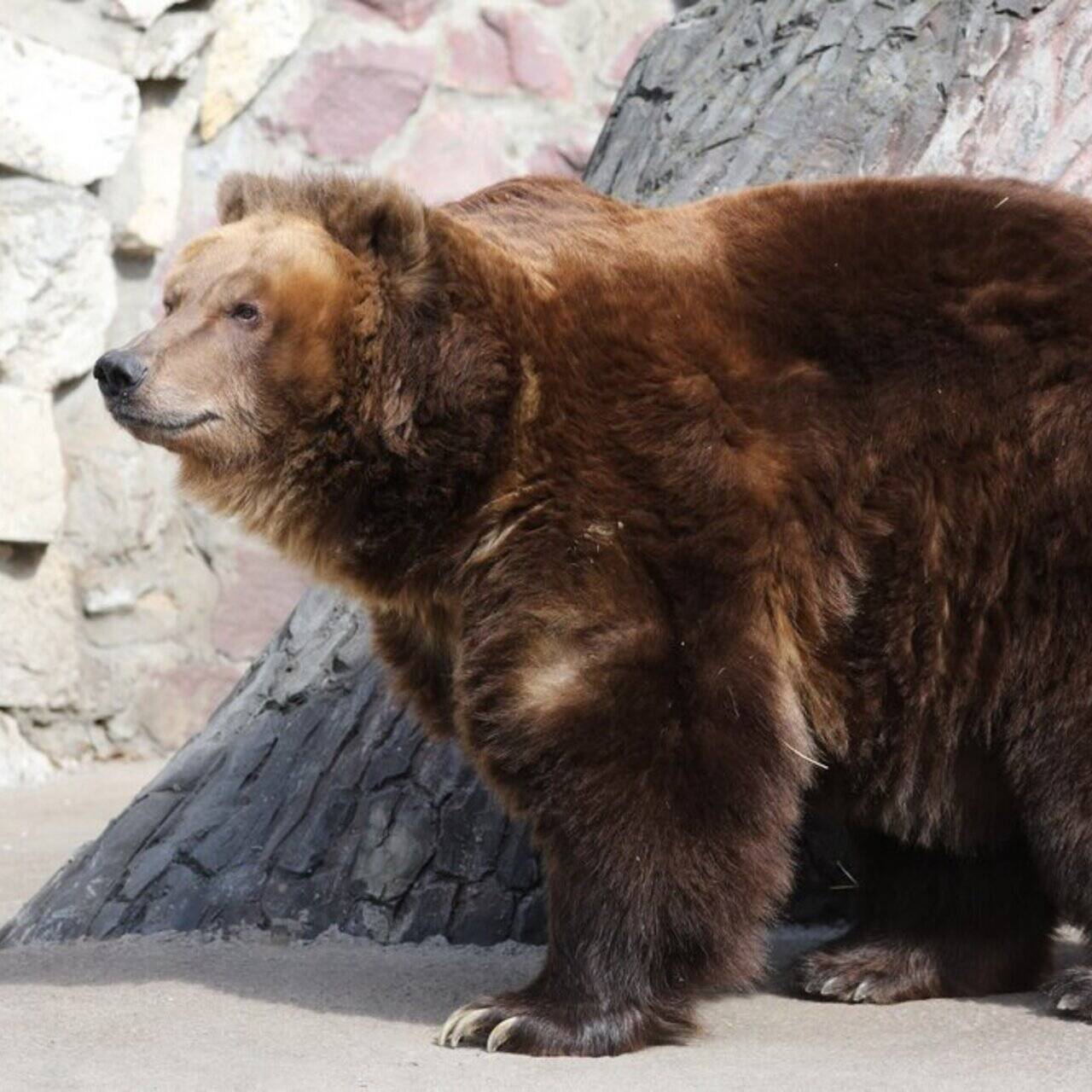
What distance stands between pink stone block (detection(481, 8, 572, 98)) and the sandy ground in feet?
12.9

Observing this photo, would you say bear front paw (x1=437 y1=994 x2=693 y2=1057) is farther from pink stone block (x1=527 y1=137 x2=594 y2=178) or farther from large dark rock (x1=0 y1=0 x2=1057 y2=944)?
pink stone block (x1=527 y1=137 x2=594 y2=178)

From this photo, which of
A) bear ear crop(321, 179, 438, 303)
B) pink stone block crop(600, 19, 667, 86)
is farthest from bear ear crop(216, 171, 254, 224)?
pink stone block crop(600, 19, 667, 86)

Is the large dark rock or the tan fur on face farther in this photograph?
the large dark rock

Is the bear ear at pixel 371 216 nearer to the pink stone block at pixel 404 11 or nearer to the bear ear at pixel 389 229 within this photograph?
the bear ear at pixel 389 229

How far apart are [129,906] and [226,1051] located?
44.7 inches

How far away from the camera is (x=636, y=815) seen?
314cm

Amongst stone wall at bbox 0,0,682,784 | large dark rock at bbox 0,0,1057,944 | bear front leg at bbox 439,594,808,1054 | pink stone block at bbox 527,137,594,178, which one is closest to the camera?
bear front leg at bbox 439,594,808,1054

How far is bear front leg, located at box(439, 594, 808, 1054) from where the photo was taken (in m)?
3.15

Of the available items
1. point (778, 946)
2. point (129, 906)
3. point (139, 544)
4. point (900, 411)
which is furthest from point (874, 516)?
point (139, 544)

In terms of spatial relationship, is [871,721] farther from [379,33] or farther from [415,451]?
[379,33]

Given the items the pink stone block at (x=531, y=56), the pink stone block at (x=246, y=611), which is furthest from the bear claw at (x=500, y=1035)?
the pink stone block at (x=531, y=56)

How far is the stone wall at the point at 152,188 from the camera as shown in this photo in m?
6.26

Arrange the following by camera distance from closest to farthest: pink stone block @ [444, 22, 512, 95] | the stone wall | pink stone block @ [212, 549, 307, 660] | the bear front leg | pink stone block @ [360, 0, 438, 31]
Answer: the bear front leg → the stone wall → pink stone block @ [212, 549, 307, 660] → pink stone block @ [360, 0, 438, 31] → pink stone block @ [444, 22, 512, 95]

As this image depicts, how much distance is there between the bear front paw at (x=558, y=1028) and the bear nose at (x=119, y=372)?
112 cm
